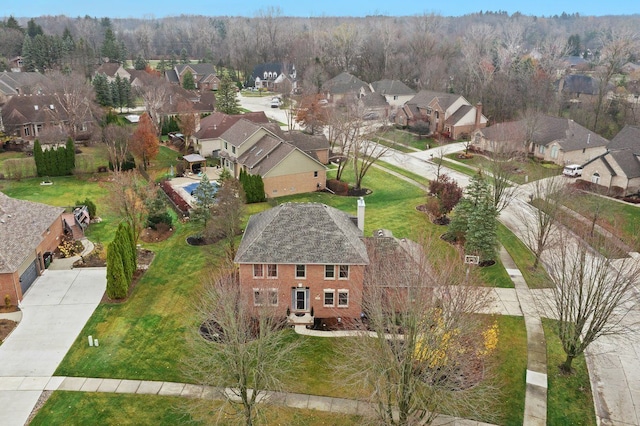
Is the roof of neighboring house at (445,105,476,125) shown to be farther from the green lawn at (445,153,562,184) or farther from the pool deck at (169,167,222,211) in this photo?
the pool deck at (169,167,222,211)

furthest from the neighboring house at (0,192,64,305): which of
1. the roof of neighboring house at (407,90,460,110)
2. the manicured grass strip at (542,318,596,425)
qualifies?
the roof of neighboring house at (407,90,460,110)

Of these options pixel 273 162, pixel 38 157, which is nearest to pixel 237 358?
pixel 273 162

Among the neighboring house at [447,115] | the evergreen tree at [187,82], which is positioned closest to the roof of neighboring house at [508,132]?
the neighboring house at [447,115]

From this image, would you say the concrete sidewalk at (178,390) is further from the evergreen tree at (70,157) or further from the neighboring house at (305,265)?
the evergreen tree at (70,157)

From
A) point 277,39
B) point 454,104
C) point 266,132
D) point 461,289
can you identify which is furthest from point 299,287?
point 277,39

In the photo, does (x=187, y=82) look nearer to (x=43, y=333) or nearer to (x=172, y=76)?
(x=172, y=76)
